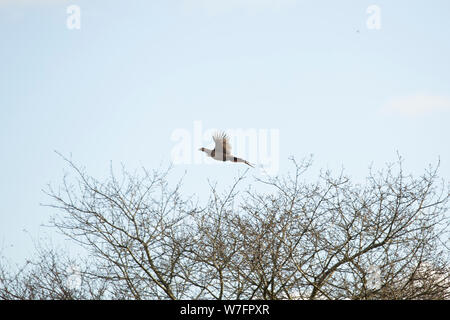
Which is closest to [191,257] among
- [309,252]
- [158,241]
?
[158,241]

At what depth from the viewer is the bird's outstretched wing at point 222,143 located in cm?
1250

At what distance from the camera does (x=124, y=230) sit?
1124 centimetres

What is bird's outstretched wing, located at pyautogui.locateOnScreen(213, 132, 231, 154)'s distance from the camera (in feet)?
41.0

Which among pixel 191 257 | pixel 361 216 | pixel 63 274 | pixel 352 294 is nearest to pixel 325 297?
pixel 352 294

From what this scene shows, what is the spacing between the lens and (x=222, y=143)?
12.5 meters

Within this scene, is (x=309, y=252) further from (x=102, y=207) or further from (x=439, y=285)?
(x=102, y=207)
